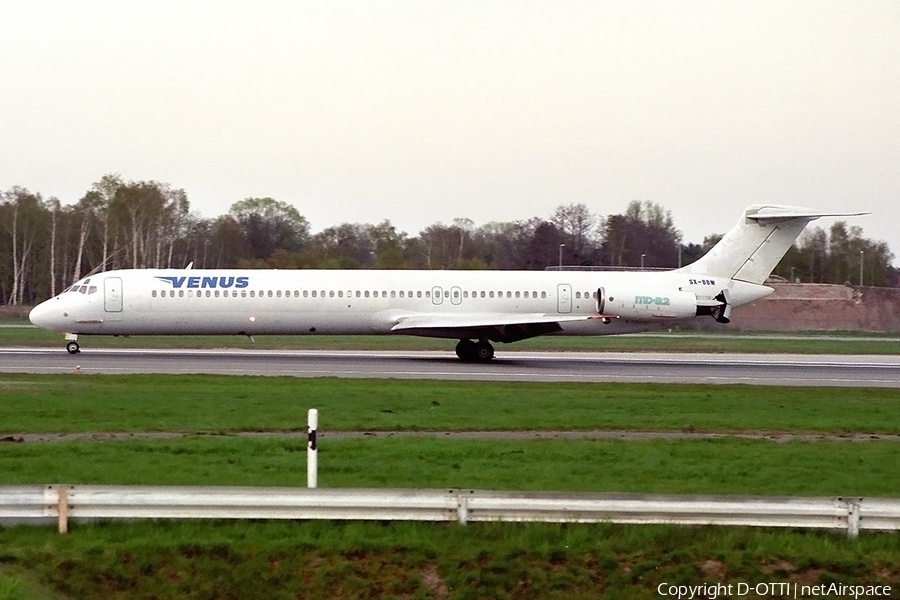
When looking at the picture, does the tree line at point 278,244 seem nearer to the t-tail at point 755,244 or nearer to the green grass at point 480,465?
the t-tail at point 755,244

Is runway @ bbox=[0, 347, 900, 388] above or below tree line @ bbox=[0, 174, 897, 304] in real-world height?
below

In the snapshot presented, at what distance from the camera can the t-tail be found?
125ft

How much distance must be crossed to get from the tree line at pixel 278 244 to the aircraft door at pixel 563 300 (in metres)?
35.1

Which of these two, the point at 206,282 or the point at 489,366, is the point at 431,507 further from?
the point at 206,282

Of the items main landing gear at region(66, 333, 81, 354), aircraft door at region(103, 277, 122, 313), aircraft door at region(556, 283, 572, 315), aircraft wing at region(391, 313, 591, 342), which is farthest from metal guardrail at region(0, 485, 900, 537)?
main landing gear at region(66, 333, 81, 354)

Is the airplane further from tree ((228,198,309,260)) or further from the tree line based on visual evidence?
tree ((228,198,309,260))

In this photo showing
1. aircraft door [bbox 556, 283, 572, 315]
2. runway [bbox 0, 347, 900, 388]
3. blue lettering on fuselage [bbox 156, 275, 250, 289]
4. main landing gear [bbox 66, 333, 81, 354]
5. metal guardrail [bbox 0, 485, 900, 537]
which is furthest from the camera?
aircraft door [bbox 556, 283, 572, 315]

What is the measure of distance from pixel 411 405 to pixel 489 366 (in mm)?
12796

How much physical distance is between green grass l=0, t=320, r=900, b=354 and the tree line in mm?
23686

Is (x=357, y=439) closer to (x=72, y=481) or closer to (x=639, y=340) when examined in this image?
(x=72, y=481)

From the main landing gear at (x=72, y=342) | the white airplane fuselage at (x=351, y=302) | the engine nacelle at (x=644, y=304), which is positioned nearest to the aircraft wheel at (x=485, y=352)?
the white airplane fuselage at (x=351, y=302)

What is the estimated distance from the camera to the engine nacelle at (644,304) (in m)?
36.4

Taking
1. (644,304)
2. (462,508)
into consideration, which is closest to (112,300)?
(644,304)

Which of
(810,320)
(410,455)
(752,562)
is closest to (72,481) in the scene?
(410,455)
